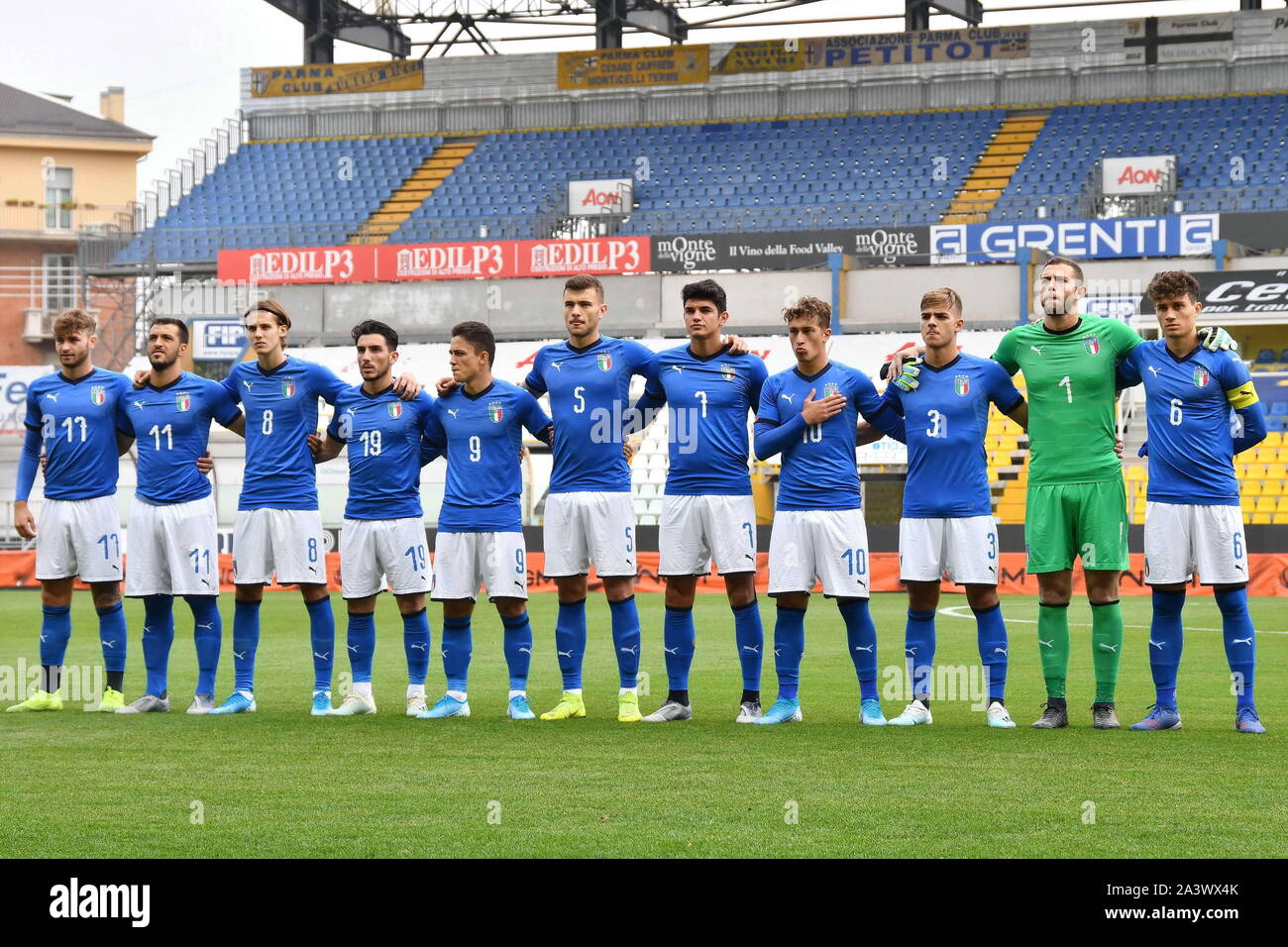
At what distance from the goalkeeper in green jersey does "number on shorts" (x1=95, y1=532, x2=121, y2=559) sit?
5.33m

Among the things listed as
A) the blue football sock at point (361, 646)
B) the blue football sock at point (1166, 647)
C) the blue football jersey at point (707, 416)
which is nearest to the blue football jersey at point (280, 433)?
the blue football sock at point (361, 646)

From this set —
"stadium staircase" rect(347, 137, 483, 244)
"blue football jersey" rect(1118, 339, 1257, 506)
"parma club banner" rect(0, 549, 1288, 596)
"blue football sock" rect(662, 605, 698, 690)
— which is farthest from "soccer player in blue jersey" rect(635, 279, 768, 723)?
"stadium staircase" rect(347, 137, 483, 244)

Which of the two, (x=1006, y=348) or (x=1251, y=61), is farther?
(x=1251, y=61)

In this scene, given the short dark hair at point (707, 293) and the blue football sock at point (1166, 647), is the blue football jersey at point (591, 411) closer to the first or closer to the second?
the short dark hair at point (707, 293)

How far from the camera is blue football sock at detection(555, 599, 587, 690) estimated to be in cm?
916

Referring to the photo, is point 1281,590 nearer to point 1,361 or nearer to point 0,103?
point 1,361

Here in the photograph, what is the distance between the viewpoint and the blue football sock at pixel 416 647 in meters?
9.48

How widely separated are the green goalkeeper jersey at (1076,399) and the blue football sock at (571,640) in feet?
8.43

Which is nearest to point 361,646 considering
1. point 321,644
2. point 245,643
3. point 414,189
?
point 321,644

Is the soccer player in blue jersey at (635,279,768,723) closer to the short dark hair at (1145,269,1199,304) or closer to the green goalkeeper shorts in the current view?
the green goalkeeper shorts

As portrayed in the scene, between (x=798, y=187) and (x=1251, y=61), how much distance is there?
11.0 metres

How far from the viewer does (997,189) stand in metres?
37.1

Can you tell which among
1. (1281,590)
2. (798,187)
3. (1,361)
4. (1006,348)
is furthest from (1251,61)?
(1,361)

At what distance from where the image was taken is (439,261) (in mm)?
35938
